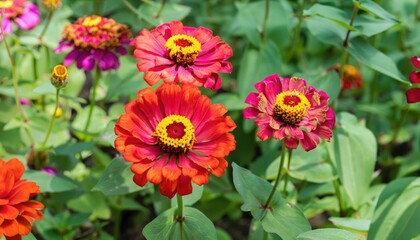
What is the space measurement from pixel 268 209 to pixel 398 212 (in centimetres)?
25

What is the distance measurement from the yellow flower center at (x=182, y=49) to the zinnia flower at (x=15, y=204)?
0.32 metres

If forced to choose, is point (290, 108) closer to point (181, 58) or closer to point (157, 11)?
point (181, 58)

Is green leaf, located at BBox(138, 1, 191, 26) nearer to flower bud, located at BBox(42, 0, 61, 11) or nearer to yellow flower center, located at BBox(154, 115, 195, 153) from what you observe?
flower bud, located at BBox(42, 0, 61, 11)

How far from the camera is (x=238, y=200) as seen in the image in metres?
1.56

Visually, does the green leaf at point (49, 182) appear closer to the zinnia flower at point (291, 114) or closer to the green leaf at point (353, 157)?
the zinnia flower at point (291, 114)

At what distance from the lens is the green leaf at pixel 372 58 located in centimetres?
131

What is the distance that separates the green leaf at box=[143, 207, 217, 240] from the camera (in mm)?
1048

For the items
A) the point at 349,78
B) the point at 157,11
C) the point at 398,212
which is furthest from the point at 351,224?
the point at 157,11

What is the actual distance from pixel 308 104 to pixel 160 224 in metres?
0.34

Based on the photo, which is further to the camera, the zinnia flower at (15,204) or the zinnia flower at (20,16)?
the zinnia flower at (20,16)

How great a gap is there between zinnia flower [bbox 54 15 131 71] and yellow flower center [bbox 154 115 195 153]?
1.45ft

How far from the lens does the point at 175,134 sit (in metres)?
0.94

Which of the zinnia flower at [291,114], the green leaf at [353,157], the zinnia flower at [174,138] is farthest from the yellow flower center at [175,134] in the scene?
the green leaf at [353,157]

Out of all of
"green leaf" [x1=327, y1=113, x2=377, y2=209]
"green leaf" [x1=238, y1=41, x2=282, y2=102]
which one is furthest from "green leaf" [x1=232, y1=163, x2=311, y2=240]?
"green leaf" [x1=238, y1=41, x2=282, y2=102]
